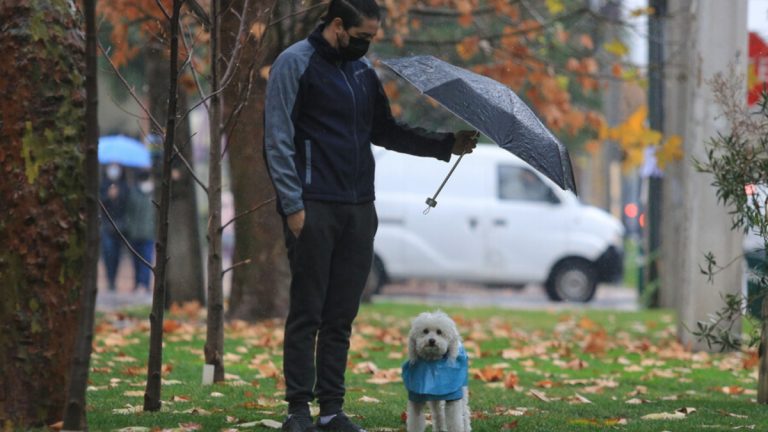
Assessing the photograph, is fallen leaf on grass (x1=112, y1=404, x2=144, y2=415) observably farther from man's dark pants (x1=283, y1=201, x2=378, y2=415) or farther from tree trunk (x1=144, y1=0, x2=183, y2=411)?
man's dark pants (x1=283, y1=201, x2=378, y2=415)

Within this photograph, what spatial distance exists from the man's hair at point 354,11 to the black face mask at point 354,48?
7cm

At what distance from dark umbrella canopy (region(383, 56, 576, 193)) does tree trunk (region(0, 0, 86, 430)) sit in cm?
145

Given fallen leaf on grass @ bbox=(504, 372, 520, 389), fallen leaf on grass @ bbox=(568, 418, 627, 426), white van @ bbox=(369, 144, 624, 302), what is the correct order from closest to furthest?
fallen leaf on grass @ bbox=(568, 418, 627, 426)
fallen leaf on grass @ bbox=(504, 372, 520, 389)
white van @ bbox=(369, 144, 624, 302)

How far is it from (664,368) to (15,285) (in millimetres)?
6281

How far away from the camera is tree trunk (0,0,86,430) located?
213 inches

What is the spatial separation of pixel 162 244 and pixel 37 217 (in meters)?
0.92

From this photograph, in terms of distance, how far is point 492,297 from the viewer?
24812 millimetres

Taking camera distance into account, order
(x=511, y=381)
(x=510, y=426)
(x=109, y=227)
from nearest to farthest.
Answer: (x=510, y=426)
(x=511, y=381)
(x=109, y=227)

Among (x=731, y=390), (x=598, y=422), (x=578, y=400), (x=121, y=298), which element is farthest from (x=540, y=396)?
(x=121, y=298)

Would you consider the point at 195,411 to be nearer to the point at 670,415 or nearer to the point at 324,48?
the point at 324,48

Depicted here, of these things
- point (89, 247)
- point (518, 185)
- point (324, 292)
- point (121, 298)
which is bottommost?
point (121, 298)

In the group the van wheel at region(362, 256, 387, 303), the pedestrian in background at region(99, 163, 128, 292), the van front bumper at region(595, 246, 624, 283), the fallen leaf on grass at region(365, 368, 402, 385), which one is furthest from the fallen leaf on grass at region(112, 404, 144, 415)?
the van front bumper at region(595, 246, 624, 283)

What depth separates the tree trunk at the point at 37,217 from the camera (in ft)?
17.7

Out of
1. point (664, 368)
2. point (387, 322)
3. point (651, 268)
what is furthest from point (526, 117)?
point (651, 268)
